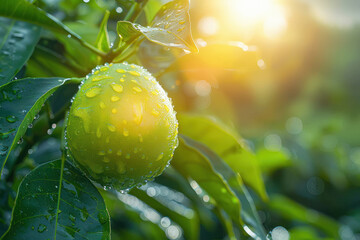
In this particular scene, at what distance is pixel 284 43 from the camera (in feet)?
21.3

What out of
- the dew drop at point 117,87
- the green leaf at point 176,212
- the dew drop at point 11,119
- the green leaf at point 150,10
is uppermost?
the dew drop at point 117,87

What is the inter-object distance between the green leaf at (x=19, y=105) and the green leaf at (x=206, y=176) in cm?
28

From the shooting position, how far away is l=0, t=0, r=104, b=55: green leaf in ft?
2.58

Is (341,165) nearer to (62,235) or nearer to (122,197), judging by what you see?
(122,197)

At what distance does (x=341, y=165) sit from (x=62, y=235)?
2.67 meters

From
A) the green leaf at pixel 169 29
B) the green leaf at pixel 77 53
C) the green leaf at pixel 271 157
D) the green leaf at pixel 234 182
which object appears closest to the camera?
the green leaf at pixel 169 29

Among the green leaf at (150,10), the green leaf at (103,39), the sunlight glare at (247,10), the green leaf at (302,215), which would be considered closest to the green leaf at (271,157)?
the green leaf at (302,215)

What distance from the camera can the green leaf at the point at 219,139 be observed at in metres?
1.02

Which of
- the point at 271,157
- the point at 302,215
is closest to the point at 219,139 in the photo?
the point at 302,215

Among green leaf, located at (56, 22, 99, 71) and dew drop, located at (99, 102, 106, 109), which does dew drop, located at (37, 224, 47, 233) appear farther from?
green leaf, located at (56, 22, 99, 71)

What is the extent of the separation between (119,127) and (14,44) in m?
0.33

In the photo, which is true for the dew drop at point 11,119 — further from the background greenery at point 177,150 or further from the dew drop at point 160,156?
the dew drop at point 160,156

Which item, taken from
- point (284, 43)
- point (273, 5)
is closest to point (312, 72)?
point (284, 43)

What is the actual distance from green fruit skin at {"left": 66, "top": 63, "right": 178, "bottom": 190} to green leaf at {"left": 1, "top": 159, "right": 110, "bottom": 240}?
0.04 m
